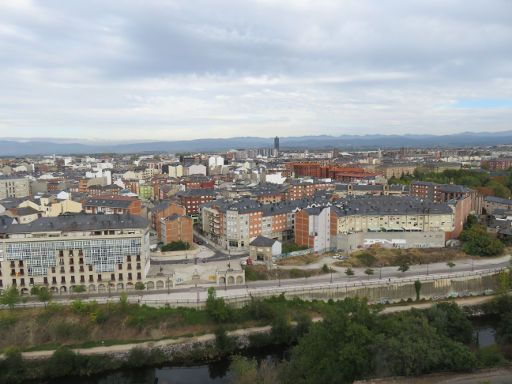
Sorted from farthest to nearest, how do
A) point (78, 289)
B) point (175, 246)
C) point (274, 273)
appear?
point (175, 246)
point (274, 273)
point (78, 289)

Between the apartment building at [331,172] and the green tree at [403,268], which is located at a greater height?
the apartment building at [331,172]

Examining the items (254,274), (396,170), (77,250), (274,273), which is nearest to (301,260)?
(274,273)

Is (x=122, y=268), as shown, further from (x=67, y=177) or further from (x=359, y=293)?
(x=67, y=177)

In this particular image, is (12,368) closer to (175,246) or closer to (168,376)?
(168,376)

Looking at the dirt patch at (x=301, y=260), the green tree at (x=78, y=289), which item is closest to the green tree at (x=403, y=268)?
the dirt patch at (x=301, y=260)

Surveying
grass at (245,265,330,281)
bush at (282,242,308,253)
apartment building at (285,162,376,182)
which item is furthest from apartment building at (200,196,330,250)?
apartment building at (285,162,376,182)

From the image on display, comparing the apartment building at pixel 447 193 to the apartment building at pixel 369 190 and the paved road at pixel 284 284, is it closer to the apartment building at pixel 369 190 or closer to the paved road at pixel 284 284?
the apartment building at pixel 369 190

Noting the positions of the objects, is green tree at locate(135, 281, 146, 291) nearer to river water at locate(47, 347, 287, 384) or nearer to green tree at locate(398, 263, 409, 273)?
river water at locate(47, 347, 287, 384)
